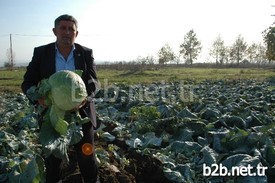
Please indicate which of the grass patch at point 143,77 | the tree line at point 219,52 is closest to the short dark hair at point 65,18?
the grass patch at point 143,77

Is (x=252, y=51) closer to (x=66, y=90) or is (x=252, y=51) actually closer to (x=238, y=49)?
(x=238, y=49)

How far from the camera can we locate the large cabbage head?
122 inches

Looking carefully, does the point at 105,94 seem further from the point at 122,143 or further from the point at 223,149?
the point at 223,149

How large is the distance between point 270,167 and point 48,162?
285 centimetres

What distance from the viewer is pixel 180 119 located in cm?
684

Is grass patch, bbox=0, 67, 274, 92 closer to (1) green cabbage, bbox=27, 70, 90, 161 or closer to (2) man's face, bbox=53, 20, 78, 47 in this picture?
(2) man's face, bbox=53, 20, 78, 47

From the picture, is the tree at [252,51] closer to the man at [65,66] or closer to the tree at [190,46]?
the tree at [190,46]

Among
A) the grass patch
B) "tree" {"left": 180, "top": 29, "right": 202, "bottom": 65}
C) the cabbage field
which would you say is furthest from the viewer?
"tree" {"left": 180, "top": 29, "right": 202, "bottom": 65}

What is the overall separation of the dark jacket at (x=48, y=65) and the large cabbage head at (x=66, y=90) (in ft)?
1.73

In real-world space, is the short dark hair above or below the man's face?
above

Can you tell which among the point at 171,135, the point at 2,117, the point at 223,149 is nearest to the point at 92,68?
the point at 223,149

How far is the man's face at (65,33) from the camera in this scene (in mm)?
3559

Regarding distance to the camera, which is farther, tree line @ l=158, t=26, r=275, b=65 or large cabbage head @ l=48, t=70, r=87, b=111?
tree line @ l=158, t=26, r=275, b=65

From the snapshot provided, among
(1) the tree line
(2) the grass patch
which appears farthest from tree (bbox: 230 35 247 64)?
(2) the grass patch
